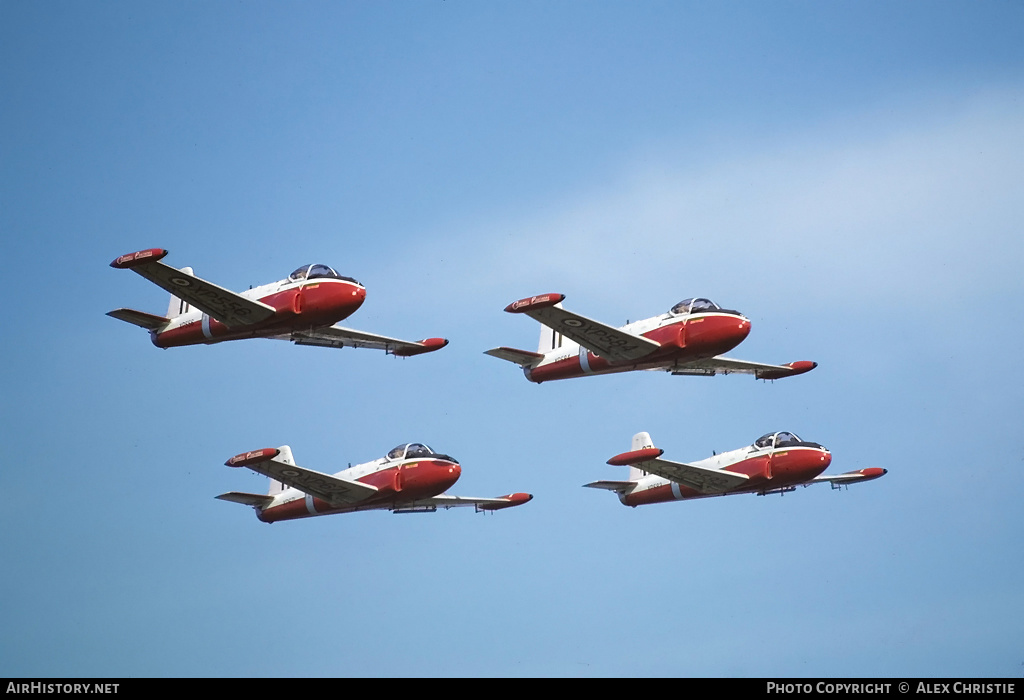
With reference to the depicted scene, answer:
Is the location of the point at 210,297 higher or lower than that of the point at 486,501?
higher

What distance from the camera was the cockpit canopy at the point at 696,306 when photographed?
274 ft

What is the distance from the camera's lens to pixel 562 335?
87.4m

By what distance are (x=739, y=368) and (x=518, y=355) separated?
14.4m

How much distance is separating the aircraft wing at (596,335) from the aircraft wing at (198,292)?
1521 cm

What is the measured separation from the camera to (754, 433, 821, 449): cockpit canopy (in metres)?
88.4

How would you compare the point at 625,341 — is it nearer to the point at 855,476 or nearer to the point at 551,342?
the point at 551,342

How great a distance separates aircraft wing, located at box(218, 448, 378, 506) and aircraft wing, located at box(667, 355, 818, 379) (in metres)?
20.3

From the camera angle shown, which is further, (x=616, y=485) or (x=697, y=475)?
(x=616, y=485)

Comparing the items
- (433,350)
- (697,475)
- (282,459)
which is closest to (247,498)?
(282,459)

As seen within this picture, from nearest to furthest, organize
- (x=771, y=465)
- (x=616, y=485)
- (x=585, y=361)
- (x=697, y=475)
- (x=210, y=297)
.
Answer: (x=210, y=297) < (x=585, y=361) < (x=771, y=465) < (x=697, y=475) < (x=616, y=485)

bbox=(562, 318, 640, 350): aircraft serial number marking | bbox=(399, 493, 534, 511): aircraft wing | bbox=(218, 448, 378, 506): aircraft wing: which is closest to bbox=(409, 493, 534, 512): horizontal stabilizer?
bbox=(399, 493, 534, 511): aircraft wing

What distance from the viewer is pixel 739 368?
9325 cm

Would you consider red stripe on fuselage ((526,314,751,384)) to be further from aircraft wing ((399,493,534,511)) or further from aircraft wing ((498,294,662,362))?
aircraft wing ((399,493,534,511))
